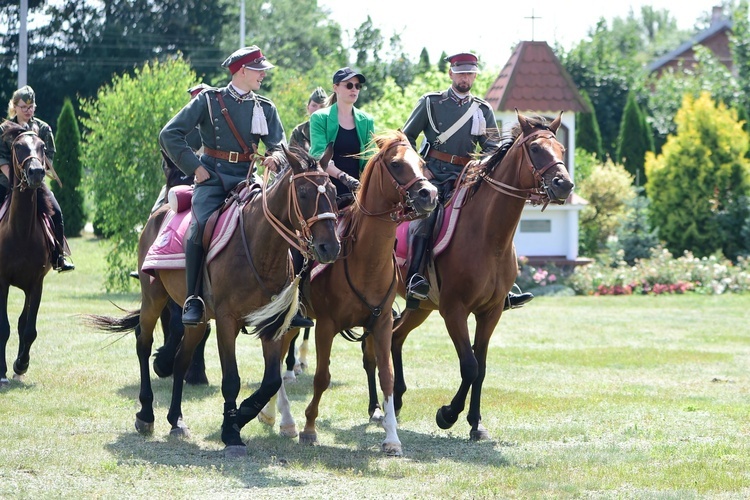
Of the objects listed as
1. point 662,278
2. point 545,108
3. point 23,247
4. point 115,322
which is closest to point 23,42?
point 545,108

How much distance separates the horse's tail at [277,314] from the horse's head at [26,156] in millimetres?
3865

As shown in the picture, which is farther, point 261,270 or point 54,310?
point 54,310

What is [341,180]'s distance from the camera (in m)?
8.98

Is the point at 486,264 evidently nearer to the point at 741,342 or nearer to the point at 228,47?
the point at 741,342

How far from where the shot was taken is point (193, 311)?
8414 millimetres

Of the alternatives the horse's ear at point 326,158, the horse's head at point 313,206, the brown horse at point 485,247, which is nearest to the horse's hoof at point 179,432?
the brown horse at point 485,247

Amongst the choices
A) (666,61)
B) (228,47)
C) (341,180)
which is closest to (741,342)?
(341,180)

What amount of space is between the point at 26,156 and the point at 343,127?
353cm

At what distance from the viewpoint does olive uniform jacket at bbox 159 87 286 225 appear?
28.6ft

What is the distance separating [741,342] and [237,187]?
34.2 ft

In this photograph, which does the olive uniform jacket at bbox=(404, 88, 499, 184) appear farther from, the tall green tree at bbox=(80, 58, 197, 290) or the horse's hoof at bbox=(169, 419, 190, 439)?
the tall green tree at bbox=(80, 58, 197, 290)

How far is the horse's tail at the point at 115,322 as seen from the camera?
34.0ft

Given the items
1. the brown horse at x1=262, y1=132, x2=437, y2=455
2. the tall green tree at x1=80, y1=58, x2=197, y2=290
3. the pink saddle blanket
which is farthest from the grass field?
the tall green tree at x1=80, y1=58, x2=197, y2=290

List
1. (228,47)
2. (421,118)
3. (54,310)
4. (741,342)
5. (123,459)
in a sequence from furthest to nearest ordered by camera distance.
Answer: (228,47) → (54,310) → (741,342) → (421,118) → (123,459)
